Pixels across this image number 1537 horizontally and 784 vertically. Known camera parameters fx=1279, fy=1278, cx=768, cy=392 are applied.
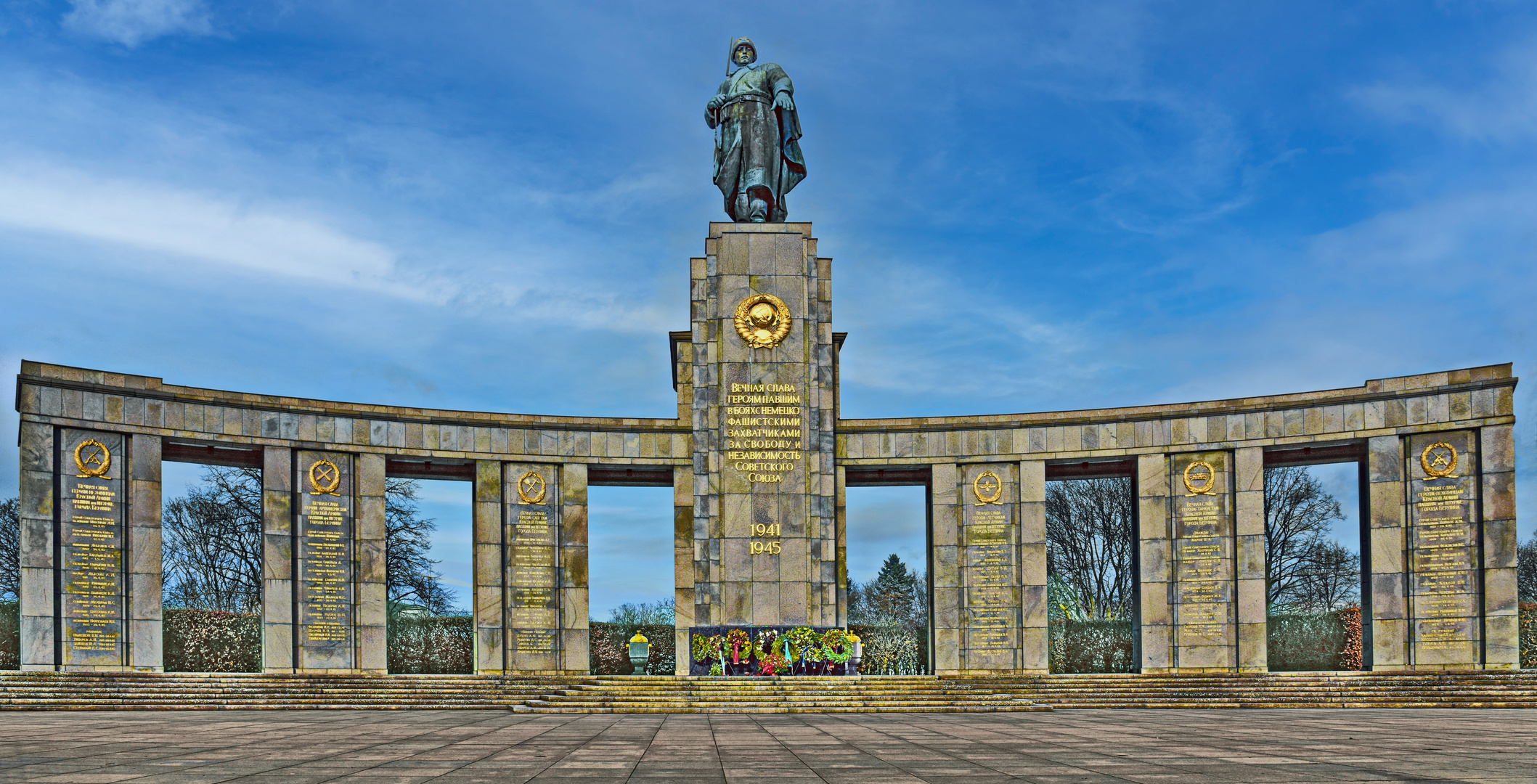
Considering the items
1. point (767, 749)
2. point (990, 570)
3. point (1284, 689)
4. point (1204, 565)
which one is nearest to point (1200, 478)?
point (1204, 565)

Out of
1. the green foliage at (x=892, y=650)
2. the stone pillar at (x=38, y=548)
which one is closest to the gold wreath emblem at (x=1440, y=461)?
the green foliage at (x=892, y=650)

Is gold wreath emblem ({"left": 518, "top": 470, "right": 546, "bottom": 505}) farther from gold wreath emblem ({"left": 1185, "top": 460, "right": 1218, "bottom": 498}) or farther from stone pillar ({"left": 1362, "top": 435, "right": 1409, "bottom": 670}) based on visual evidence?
stone pillar ({"left": 1362, "top": 435, "right": 1409, "bottom": 670})

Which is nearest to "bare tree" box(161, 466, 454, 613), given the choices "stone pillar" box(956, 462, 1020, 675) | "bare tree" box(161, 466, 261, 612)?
"bare tree" box(161, 466, 261, 612)

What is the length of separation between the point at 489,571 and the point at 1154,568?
768 inches

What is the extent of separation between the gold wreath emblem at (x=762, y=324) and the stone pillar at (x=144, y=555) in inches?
669

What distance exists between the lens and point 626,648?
4444 centimetres

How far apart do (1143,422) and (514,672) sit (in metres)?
20.0

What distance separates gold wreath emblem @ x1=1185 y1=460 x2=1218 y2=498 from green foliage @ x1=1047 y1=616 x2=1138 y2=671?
842 centimetres

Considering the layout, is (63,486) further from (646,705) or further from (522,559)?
(646,705)

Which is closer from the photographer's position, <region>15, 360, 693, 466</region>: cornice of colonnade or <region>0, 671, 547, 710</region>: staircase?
<region>0, 671, 547, 710</region>: staircase

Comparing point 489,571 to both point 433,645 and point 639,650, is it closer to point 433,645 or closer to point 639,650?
point 639,650

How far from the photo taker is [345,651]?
35719 millimetres

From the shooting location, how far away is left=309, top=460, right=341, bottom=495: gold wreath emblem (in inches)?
1430

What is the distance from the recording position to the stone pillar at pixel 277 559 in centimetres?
3492
